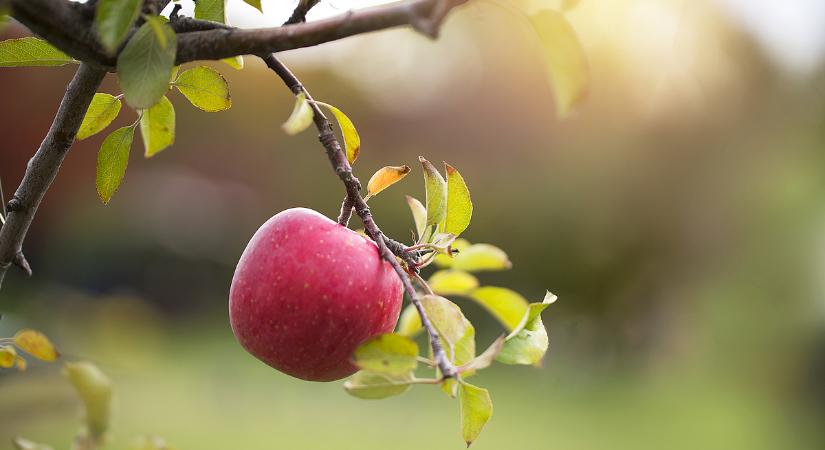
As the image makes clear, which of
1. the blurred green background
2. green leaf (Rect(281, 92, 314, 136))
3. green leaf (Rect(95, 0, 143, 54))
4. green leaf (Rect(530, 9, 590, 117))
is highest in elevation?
green leaf (Rect(530, 9, 590, 117))

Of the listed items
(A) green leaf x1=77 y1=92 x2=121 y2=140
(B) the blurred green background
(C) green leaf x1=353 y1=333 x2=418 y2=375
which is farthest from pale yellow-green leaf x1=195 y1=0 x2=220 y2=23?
(B) the blurred green background

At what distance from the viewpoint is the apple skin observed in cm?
48

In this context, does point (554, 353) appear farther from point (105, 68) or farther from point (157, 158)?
point (105, 68)

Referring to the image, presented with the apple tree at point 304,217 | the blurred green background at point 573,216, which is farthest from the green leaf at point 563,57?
the blurred green background at point 573,216

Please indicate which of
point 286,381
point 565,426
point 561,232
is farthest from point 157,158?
point 565,426

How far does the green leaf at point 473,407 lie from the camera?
358mm

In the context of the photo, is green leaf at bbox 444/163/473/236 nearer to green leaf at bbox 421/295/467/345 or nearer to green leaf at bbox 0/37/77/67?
green leaf at bbox 421/295/467/345

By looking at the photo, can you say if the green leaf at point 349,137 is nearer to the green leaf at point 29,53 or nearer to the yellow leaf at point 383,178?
the yellow leaf at point 383,178

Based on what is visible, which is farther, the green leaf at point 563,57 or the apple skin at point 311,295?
the apple skin at point 311,295

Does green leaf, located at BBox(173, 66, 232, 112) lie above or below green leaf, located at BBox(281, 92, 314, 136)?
below

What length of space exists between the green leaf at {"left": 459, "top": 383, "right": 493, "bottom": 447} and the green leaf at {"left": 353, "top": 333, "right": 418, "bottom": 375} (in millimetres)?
35

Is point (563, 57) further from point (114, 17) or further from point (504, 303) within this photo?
point (504, 303)

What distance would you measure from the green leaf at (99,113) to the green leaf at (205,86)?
0.06 m

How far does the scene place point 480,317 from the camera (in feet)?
18.7
